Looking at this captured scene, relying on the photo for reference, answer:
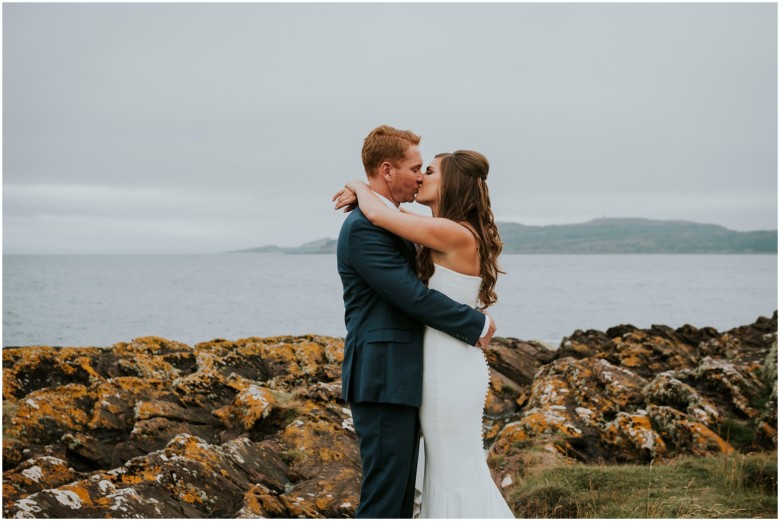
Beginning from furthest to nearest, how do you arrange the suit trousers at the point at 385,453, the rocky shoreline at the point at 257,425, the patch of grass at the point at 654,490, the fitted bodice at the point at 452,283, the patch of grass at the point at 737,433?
the patch of grass at the point at 737,433 → the patch of grass at the point at 654,490 → the rocky shoreline at the point at 257,425 → the fitted bodice at the point at 452,283 → the suit trousers at the point at 385,453

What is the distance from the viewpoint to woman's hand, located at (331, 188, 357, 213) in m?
4.93

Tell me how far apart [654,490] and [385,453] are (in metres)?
4.05

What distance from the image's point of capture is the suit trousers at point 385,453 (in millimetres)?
4609

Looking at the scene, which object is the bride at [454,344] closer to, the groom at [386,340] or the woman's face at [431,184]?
the woman's face at [431,184]

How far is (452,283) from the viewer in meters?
4.88

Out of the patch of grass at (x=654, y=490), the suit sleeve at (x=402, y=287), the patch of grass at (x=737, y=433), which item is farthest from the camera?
the patch of grass at (x=737, y=433)

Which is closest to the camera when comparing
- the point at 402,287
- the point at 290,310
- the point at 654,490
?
the point at 402,287

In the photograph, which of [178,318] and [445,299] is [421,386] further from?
[178,318]

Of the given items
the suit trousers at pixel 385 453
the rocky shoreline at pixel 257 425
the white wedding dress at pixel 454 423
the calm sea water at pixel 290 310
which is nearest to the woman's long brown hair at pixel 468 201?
the white wedding dress at pixel 454 423

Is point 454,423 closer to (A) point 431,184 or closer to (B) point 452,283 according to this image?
(B) point 452,283

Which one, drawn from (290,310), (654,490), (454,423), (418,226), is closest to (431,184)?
(418,226)

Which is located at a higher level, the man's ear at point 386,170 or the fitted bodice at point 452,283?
the man's ear at point 386,170

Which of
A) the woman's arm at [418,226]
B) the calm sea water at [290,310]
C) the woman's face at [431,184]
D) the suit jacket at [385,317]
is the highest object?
the woman's face at [431,184]

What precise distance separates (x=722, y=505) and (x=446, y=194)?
4.54 metres
